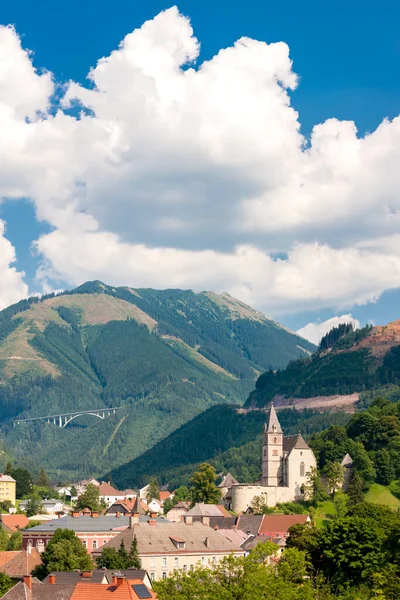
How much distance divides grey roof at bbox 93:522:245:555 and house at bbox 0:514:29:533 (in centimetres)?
3976

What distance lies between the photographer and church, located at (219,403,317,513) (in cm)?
16762

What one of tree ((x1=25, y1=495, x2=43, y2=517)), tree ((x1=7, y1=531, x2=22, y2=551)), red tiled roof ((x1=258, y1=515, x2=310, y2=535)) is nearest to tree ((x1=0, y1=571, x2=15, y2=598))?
tree ((x1=7, y1=531, x2=22, y2=551))

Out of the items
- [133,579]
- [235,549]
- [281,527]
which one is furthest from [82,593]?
[281,527]

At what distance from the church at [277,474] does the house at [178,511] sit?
267 inches

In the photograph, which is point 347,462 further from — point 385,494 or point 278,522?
point 278,522

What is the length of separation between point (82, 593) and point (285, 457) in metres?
93.3

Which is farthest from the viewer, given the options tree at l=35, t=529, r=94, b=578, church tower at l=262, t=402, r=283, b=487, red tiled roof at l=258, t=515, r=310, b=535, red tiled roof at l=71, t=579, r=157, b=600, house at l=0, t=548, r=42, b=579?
Result: church tower at l=262, t=402, r=283, b=487

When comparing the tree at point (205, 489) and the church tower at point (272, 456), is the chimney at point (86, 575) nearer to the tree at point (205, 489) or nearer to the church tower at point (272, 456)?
the church tower at point (272, 456)

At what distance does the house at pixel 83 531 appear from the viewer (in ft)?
429

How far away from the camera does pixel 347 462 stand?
6816 inches

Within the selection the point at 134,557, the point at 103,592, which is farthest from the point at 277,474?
the point at 103,592

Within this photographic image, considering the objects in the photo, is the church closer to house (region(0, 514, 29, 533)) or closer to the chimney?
house (region(0, 514, 29, 533))

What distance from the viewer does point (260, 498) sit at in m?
166

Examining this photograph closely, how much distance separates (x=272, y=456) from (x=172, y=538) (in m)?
55.7
